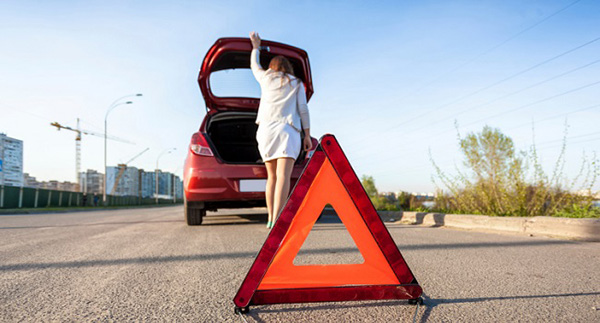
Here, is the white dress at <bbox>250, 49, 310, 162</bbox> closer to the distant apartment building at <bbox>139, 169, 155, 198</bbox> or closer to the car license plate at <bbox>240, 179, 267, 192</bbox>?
the car license plate at <bbox>240, 179, 267, 192</bbox>

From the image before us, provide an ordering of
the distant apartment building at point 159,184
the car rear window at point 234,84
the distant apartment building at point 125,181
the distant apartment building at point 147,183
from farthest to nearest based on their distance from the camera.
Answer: the distant apartment building at point 159,184, the distant apartment building at point 147,183, the distant apartment building at point 125,181, the car rear window at point 234,84

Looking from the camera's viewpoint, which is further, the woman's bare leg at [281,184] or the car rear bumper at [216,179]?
the car rear bumper at [216,179]

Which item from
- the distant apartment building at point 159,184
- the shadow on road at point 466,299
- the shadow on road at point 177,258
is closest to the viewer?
the shadow on road at point 466,299

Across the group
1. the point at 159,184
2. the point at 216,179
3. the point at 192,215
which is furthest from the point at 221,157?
the point at 159,184

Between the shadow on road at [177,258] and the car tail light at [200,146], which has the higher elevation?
the car tail light at [200,146]

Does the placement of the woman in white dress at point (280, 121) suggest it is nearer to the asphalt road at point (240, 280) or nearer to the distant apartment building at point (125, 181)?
the asphalt road at point (240, 280)

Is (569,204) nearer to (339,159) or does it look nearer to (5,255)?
(339,159)

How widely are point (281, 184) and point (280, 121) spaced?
2.17 ft

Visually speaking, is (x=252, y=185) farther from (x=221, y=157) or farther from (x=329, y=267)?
(x=329, y=267)

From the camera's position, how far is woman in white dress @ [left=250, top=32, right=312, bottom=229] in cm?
372

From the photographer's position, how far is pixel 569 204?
5.51m

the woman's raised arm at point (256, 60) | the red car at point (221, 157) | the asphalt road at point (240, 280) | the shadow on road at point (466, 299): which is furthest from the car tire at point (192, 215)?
the shadow on road at point (466, 299)

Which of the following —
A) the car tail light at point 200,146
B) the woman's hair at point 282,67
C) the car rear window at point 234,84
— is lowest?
the car tail light at point 200,146

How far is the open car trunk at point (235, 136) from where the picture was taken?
19.1ft
